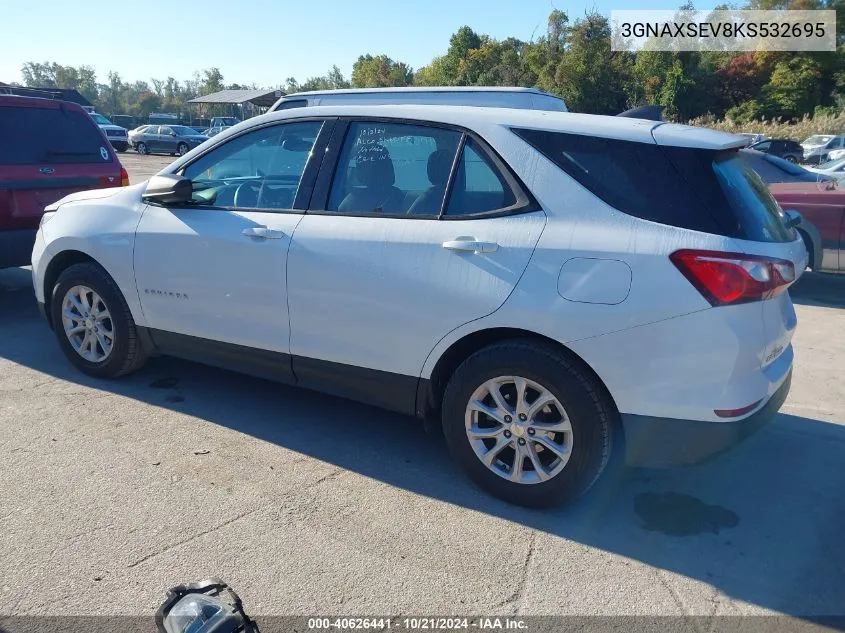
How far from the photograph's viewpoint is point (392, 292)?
3.52 m

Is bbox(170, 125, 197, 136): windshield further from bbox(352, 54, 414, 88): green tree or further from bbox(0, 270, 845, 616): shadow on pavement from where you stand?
bbox(0, 270, 845, 616): shadow on pavement

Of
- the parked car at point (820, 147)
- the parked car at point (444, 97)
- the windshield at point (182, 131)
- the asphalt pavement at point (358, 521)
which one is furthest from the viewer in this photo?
the windshield at point (182, 131)

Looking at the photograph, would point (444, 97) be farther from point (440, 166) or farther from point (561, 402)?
point (561, 402)

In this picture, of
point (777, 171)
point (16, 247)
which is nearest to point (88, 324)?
point (16, 247)

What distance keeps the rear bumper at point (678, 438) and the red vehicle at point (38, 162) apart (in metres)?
5.59

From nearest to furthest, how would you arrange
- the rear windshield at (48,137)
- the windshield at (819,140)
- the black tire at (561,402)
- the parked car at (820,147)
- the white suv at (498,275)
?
the white suv at (498,275) < the black tire at (561,402) < the rear windshield at (48,137) < the parked car at (820,147) < the windshield at (819,140)

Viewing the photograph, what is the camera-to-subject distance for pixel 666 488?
3635mm

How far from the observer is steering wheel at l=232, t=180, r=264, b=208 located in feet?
13.6

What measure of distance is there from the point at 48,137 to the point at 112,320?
3047mm

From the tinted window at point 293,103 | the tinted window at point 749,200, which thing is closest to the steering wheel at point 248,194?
the tinted window at point 749,200

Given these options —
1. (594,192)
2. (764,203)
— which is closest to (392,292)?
(594,192)

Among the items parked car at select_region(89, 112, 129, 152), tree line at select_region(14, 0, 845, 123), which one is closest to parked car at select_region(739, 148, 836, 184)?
tree line at select_region(14, 0, 845, 123)

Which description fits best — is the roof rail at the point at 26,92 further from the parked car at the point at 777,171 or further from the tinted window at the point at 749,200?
the parked car at the point at 777,171

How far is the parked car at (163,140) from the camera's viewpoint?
38722 millimetres
